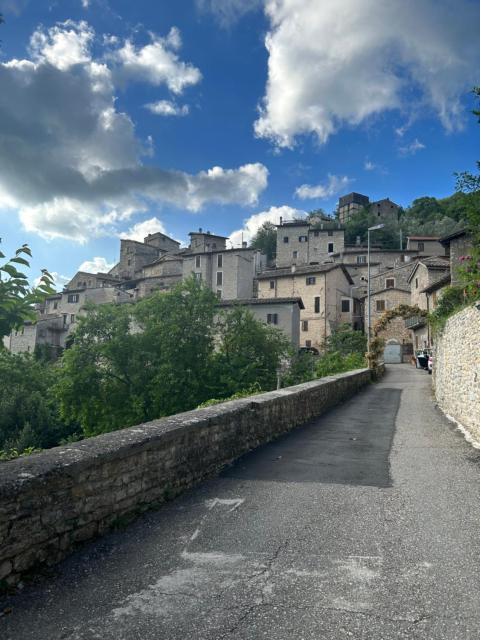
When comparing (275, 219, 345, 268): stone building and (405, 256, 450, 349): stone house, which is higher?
(275, 219, 345, 268): stone building

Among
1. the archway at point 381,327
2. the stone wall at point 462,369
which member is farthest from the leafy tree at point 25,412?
the stone wall at point 462,369

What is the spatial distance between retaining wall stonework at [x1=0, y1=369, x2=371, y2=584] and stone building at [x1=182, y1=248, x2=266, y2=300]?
178 ft

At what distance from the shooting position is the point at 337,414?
13.9 metres

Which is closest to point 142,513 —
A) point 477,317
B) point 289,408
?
point 289,408

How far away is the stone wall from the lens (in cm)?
1017

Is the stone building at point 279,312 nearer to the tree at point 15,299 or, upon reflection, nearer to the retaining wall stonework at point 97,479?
the retaining wall stonework at point 97,479

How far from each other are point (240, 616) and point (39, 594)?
4.91 ft

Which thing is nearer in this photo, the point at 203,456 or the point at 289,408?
the point at 203,456

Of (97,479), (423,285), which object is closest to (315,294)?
(423,285)

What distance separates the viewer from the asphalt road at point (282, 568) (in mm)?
2898

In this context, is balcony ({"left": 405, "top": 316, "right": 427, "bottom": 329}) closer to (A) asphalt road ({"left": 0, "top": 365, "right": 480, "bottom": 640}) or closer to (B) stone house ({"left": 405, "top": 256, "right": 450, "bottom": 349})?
(B) stone house ({"left": 405, "top": 256, "right": 450, "bottom": 349})

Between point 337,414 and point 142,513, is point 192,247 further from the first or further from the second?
point 142,513

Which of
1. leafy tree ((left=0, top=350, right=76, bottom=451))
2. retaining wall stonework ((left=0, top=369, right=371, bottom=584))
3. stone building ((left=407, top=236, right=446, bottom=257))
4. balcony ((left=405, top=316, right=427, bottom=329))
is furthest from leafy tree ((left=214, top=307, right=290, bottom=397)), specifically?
stone building ((left=407, top=236, right=446, bottom=257))

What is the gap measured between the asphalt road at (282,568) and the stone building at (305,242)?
69992mm
